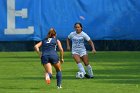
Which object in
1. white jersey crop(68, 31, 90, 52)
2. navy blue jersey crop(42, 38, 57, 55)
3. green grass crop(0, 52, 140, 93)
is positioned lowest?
green grass crop(0, 52, 140, 93)

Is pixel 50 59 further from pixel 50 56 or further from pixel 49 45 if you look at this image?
pixel 49 45

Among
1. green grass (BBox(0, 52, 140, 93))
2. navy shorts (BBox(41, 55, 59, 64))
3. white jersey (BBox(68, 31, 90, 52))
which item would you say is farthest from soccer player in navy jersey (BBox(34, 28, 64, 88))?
white jersey (BBox(68, 31, 90, 52))

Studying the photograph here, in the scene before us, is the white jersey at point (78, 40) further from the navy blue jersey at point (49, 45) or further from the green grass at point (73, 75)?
the navy blue jersey at point (49, 45)

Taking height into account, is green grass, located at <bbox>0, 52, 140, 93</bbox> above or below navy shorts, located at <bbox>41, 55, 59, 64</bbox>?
below

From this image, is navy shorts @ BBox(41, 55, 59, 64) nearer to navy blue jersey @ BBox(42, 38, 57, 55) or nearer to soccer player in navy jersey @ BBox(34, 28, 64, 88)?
soccer player in navy jersey @ BBox(34, 28, 64, 88)

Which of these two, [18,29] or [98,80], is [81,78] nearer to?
[98,80]

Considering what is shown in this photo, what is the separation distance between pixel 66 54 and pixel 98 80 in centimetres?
1625

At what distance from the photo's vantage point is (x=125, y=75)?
2531cm

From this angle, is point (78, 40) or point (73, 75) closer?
point (78, 40)

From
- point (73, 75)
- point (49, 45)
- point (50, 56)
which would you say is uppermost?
point (49, 45)

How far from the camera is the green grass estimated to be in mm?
20016

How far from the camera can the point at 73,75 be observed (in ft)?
83.7

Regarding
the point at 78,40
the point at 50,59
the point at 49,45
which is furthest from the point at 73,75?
the point at 50,59

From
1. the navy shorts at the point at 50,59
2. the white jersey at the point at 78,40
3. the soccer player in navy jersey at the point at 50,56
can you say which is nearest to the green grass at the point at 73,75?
the soccer player in navy jersey at the point at 50,56
